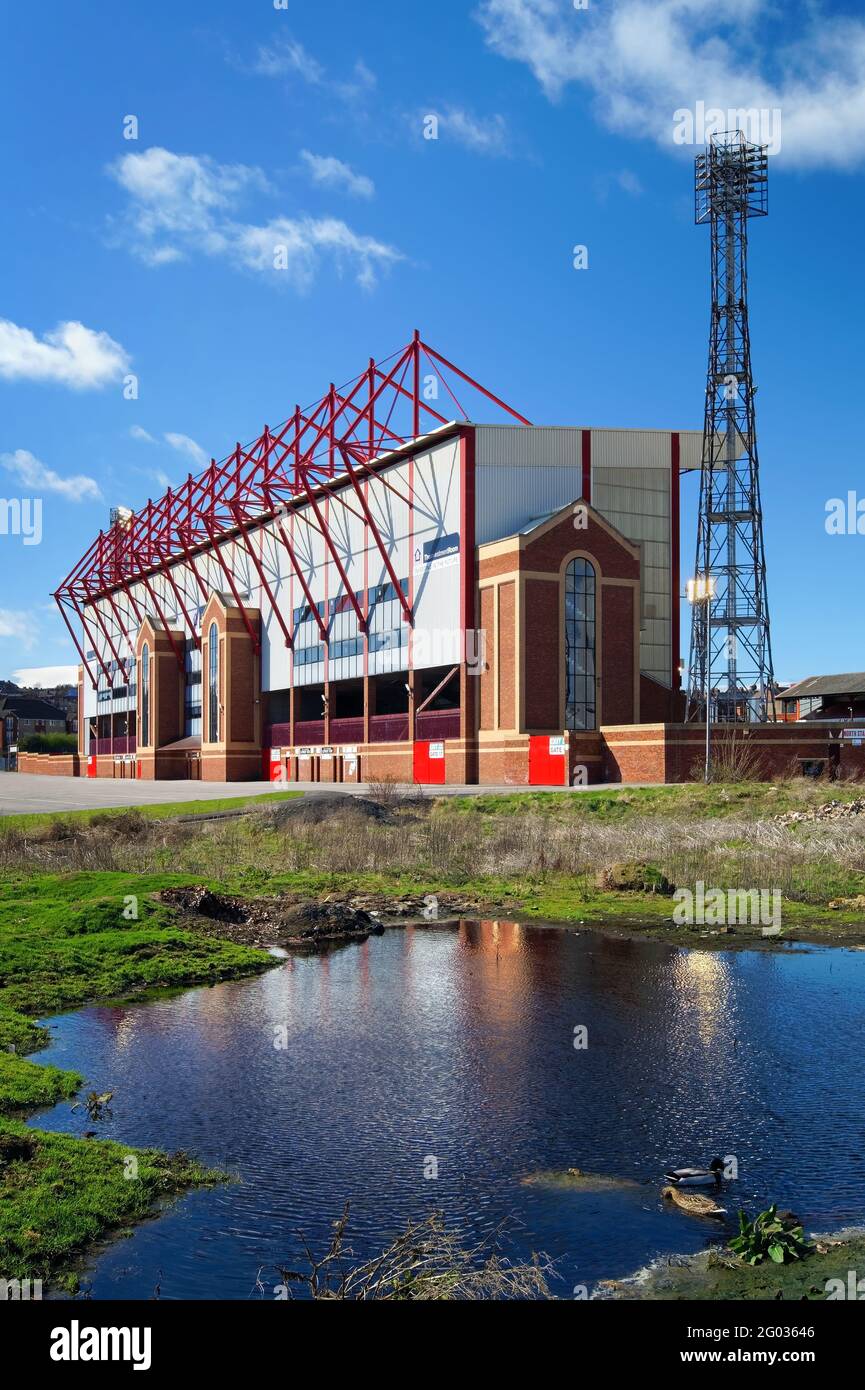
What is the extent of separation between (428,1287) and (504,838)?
19583 mm

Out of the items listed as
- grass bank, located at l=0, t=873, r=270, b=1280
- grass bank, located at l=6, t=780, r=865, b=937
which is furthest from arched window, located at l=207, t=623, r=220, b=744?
grass bank, located at l=0, t=873, r=270, b=1280

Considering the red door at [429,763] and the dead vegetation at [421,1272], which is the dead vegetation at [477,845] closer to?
the dead vegetation at [421,1272]

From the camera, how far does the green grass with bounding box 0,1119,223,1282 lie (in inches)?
235

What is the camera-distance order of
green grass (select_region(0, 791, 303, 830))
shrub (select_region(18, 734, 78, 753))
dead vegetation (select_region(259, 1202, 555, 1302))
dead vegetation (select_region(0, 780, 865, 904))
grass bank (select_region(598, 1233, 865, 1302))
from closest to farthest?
dead vegetation (select_region(259, 1202, 555, 1302)) → grass bank (select_region(598, 1233, 865, 1302)) → dead vegetation (select_region(0, 780, 865, 904)) → green grass (select_region(0, 791, 303, 830)) → shrub (select_region(18, 734, 78, 753))

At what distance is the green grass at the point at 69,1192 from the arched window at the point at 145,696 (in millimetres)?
72845

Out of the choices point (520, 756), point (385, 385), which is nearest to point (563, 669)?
point (520, 756)

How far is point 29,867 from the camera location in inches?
834

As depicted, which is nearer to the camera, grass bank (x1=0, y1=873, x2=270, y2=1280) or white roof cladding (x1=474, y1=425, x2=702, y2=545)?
grass bank (x1=0, y1=873, x2=270, y2=1280)

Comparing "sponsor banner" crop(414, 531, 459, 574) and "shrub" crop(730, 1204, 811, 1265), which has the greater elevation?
"sponsor banner" crop(414, 531, 459, 574)

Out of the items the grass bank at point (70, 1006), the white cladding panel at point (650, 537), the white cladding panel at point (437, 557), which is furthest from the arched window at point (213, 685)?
the grass bank at point (70, 1006)

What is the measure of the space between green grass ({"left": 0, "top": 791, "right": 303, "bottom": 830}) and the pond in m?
19.0

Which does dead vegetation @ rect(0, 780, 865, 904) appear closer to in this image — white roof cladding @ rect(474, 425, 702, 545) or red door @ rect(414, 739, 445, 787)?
red door @ rect(414, 739, 445, 787)
